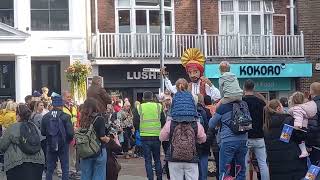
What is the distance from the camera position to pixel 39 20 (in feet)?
84.6

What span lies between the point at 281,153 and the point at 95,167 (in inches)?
119

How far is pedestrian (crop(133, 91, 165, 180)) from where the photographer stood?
13.0m

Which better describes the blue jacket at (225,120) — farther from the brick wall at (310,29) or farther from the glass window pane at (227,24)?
the brick wall at (310,29)

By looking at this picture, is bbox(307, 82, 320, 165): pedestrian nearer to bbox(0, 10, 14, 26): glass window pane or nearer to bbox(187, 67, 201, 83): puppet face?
bbox(187, 67, 201, 83): puppet face

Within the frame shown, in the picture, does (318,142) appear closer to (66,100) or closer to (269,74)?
(66,100)

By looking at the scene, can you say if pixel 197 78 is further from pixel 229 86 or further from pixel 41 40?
pixel 41 40

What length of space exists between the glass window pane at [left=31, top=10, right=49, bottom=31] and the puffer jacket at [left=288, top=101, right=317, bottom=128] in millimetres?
17084

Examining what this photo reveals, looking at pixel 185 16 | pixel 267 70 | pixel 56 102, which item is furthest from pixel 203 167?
pixel 267 70

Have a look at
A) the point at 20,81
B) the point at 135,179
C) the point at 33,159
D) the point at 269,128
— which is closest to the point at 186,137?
the point at 269,128

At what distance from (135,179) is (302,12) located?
17042 mm

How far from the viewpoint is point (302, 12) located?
95.9 ft

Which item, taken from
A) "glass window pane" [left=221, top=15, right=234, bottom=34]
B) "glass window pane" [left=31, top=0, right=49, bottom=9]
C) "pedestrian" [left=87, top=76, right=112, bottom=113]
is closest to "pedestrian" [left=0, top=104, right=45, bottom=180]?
"pedestrian" [left=87, top=76, right=112, bottom=113]

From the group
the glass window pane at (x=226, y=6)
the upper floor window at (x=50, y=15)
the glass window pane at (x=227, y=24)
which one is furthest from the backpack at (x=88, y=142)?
the glass window pane at (x=226, y=6)

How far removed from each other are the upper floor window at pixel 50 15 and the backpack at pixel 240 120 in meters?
16.5
